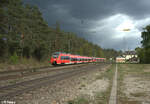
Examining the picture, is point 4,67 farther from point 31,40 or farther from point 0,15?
point 31,40

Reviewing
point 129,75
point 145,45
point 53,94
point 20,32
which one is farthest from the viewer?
point 145,45

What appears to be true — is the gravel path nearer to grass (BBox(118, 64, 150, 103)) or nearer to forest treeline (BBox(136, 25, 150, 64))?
grass (BBox(118, 64, 150, 103))

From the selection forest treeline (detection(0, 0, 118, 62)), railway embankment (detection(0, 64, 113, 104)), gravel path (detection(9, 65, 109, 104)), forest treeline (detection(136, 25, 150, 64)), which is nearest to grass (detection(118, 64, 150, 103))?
railway embankment (detection(0, 64, 113, 104))

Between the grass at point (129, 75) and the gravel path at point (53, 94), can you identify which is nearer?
the gravel path at point (53, 94)

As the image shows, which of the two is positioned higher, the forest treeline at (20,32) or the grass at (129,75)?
the forest treeline at (20,32)

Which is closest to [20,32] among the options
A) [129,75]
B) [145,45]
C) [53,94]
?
[129,75]

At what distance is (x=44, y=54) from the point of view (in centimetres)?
4344

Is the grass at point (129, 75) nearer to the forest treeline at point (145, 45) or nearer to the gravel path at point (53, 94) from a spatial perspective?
the gravel path at point (53, 94)

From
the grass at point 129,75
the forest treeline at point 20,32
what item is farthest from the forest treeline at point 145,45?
the grass at point 129,75

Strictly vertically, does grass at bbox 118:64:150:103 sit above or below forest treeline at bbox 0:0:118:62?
below

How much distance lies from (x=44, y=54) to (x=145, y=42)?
3635cm

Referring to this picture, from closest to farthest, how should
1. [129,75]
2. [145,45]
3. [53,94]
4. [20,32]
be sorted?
[53,94], [129,75], [20,32], [145,45]

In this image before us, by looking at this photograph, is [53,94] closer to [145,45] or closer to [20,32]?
[20,32]

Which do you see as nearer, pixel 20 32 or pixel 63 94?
pixel 63 94
